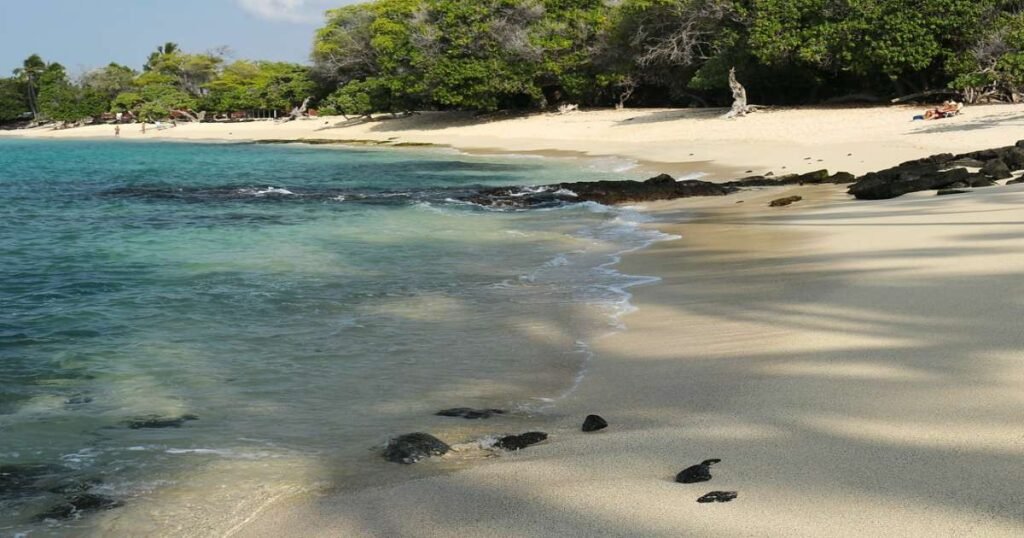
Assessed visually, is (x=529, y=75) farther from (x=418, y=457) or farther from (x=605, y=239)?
(x=418, y=457)

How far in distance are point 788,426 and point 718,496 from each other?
1.06 metres

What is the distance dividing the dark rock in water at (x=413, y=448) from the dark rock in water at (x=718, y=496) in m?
1.74

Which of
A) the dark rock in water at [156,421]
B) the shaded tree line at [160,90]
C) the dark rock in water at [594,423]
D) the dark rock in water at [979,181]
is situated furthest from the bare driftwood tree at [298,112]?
the dark rock in water at [594,423]

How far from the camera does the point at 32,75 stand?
103312 millimetres

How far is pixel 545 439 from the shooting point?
4957 mm

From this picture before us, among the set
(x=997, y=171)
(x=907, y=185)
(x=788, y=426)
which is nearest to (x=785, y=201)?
(x=907, y=185)

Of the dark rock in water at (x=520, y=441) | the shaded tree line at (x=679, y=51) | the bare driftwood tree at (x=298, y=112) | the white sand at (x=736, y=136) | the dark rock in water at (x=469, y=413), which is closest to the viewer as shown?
the dark rock in water at (x=520, y=441)

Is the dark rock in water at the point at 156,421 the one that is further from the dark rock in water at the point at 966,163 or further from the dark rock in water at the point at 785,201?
the dark rock in water at the point at 966,163

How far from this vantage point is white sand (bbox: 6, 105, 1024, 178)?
23.4 metres

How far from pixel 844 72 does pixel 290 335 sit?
38.5m

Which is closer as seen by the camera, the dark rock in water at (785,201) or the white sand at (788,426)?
the white sand at (788,426)

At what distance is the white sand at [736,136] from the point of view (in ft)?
76.8

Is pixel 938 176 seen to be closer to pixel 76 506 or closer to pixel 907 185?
pixel 907 185

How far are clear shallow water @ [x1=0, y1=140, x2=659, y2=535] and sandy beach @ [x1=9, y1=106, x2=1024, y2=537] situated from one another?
2.03 feet
